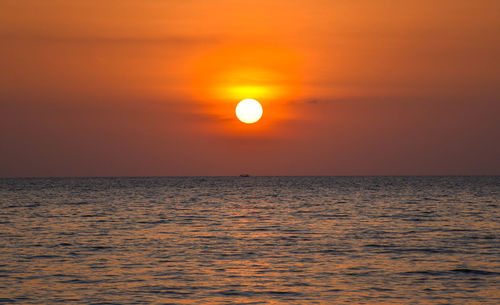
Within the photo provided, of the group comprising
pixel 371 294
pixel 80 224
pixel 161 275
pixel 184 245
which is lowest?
pixel 371 294

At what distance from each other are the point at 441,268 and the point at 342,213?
36.5m

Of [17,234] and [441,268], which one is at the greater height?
[17,234]

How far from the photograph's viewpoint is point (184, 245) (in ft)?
126

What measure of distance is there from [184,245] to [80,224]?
1773 centimetres

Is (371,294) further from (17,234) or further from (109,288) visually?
(17,234)

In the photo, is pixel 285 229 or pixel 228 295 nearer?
pixel 228 295

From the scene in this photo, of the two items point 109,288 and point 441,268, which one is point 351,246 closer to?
point 441,268

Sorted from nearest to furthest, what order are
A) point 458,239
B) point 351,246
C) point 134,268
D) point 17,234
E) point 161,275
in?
point 161,275
point 134,268
point 351,246
point 458,239
point 17,234

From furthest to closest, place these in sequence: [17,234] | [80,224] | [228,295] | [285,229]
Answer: [80,224]
[285,229]
[17,234]
[228,295]

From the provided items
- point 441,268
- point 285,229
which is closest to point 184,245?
point 285,229

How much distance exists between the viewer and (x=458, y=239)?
41594 millimetres

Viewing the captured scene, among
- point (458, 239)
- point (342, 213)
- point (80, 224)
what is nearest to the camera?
point (458, 239)

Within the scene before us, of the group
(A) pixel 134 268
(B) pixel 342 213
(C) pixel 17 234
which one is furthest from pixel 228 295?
(B) pixel 342 213

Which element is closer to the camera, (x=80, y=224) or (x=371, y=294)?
(x=371, y=294)
